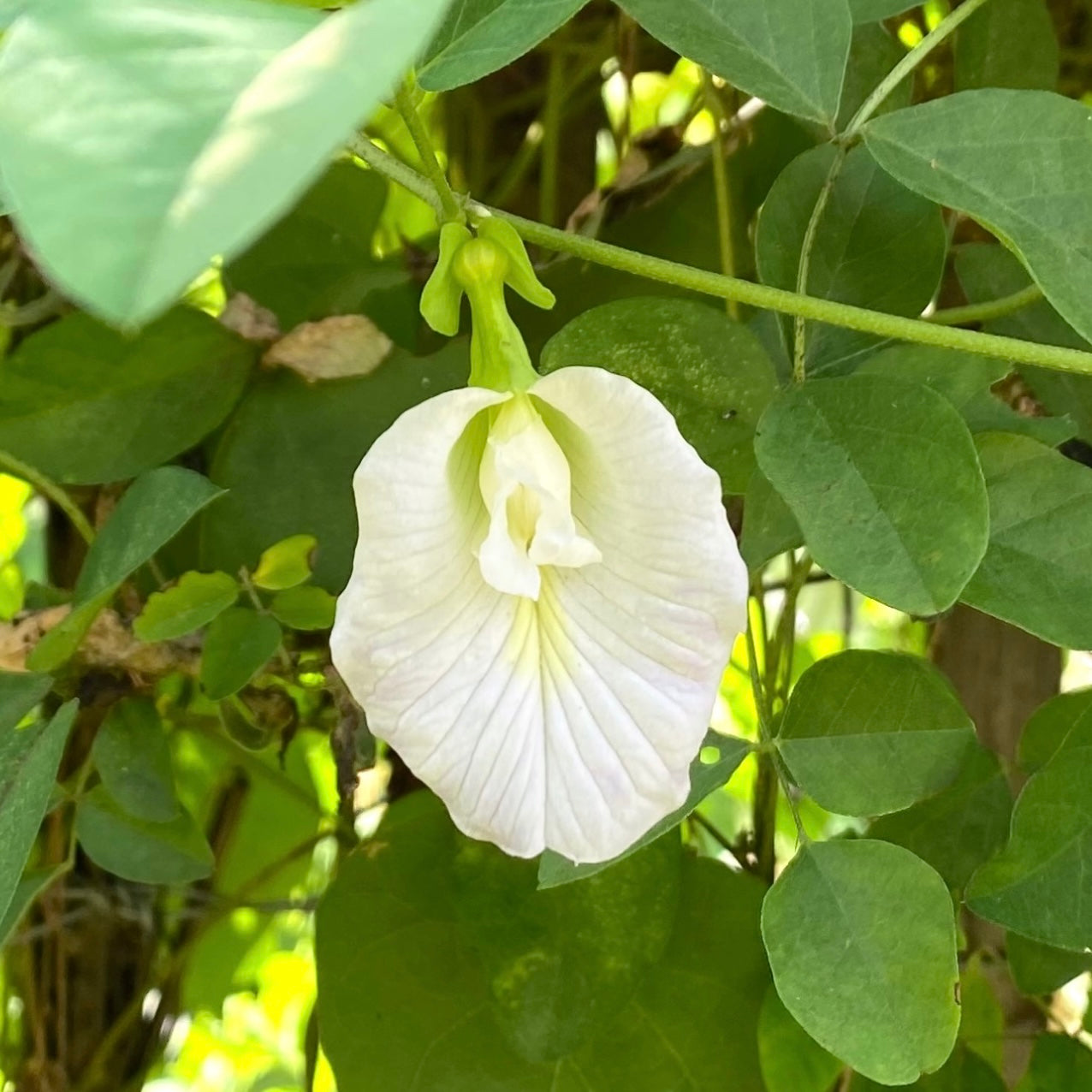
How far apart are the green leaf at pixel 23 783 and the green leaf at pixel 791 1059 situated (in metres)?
0.30

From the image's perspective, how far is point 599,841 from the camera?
34 centimetres

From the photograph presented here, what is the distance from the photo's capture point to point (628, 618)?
0.35m

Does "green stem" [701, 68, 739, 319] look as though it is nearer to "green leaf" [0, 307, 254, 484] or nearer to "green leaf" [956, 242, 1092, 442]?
"green leaf" [956, 242, 1092, 442]

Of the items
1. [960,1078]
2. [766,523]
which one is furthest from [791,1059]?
[766,523]

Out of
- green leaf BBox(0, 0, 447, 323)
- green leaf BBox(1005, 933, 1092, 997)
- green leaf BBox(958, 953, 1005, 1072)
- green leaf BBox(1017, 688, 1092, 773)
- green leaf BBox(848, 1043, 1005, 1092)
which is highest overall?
green leaf BBox(0, 0, 447, 323)

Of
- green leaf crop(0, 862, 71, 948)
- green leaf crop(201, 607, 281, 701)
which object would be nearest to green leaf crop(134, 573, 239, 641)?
green leaf crop(201, 607, 281, 701)

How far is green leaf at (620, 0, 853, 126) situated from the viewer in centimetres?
39

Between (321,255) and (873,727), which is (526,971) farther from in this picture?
(321,255)

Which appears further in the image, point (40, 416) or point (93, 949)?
point (93, 949)

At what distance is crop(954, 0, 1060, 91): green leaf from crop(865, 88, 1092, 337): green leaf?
184 millimetres

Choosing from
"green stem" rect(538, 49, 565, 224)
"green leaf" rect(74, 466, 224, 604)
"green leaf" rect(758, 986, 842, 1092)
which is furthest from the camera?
"green stem" rect(538, 49, 565, 224)

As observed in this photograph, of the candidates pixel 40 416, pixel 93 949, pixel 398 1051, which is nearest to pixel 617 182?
pixel 40 416

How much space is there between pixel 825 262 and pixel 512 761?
0.23m

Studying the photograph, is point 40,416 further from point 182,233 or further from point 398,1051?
point 182,233
